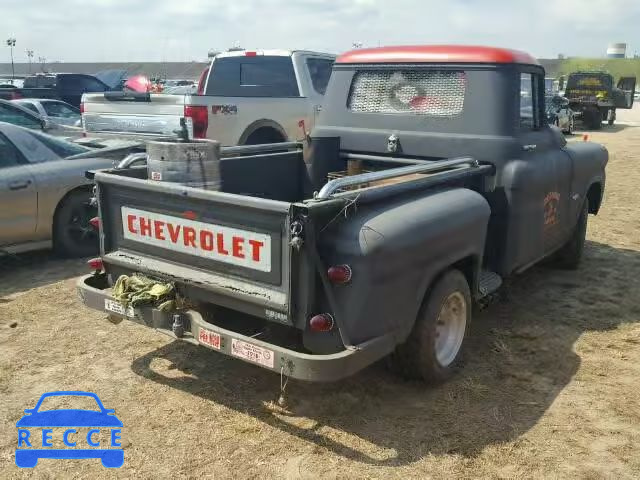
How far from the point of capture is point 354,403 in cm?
380

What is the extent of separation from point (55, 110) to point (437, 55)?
446 inches

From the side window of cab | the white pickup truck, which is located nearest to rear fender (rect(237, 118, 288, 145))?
the white pickup truck

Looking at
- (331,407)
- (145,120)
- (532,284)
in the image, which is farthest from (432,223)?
(145,120)

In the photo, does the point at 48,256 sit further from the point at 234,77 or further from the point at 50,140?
the point at 234,77

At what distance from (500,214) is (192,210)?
7.63 feet

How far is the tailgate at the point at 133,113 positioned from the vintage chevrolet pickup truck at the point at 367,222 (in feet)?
11.2

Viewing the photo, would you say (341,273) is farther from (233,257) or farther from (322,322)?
(233,257)

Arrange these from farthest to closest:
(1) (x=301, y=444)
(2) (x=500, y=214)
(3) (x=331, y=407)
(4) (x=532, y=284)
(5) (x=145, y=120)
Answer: (5) (x=145, y=120) → (4) (x=532, y=284) → (2) (x=500, y=214) → (3) (x=331, y=407) → (1) (x=301, y=444)

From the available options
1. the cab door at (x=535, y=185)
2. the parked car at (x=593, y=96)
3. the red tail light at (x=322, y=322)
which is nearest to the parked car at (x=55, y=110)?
the cab door at (x=535, y=185)

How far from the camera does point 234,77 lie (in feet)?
33.0

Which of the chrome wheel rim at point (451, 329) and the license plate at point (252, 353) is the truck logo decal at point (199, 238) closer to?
the license plate at point (252, 353)

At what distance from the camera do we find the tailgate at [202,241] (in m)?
3.26

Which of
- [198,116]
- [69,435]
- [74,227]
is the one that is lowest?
[69,435]

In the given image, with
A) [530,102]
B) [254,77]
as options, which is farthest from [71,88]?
[530,102]
